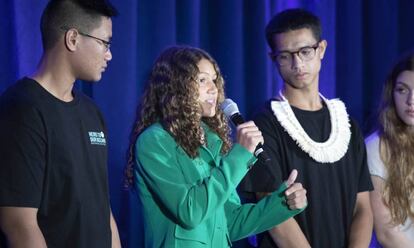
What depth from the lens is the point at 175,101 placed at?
88.2 inches

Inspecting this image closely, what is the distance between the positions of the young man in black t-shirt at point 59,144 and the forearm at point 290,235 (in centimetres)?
66

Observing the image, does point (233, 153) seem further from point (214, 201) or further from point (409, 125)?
point (409, 125)

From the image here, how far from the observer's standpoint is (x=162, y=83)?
2295 millimetres

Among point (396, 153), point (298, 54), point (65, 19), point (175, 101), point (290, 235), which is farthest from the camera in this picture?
point (396, 153)

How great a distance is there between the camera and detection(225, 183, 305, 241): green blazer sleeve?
2270 millimetres

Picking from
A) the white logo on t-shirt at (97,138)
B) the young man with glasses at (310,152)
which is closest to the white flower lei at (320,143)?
the young man with glasses at (310,152)

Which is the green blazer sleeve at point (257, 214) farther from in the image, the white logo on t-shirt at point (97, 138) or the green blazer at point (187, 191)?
the white logo on t-shirt at point (97, 138)

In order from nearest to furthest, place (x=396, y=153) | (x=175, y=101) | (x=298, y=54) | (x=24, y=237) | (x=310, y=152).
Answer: (x=24, y=237)
(x=175, y=101)
(x=310, y=152)
(x=298, y=54)
(x=396, y=153)

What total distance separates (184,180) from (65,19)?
0.62m

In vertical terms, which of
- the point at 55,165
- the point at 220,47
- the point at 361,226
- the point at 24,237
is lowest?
the point at 361,226

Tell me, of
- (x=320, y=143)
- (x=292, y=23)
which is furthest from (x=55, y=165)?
(x=292, y=23)

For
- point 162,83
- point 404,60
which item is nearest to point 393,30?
point 404,60

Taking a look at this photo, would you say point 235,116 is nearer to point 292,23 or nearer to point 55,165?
point 55,165

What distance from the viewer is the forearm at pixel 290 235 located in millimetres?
2424
